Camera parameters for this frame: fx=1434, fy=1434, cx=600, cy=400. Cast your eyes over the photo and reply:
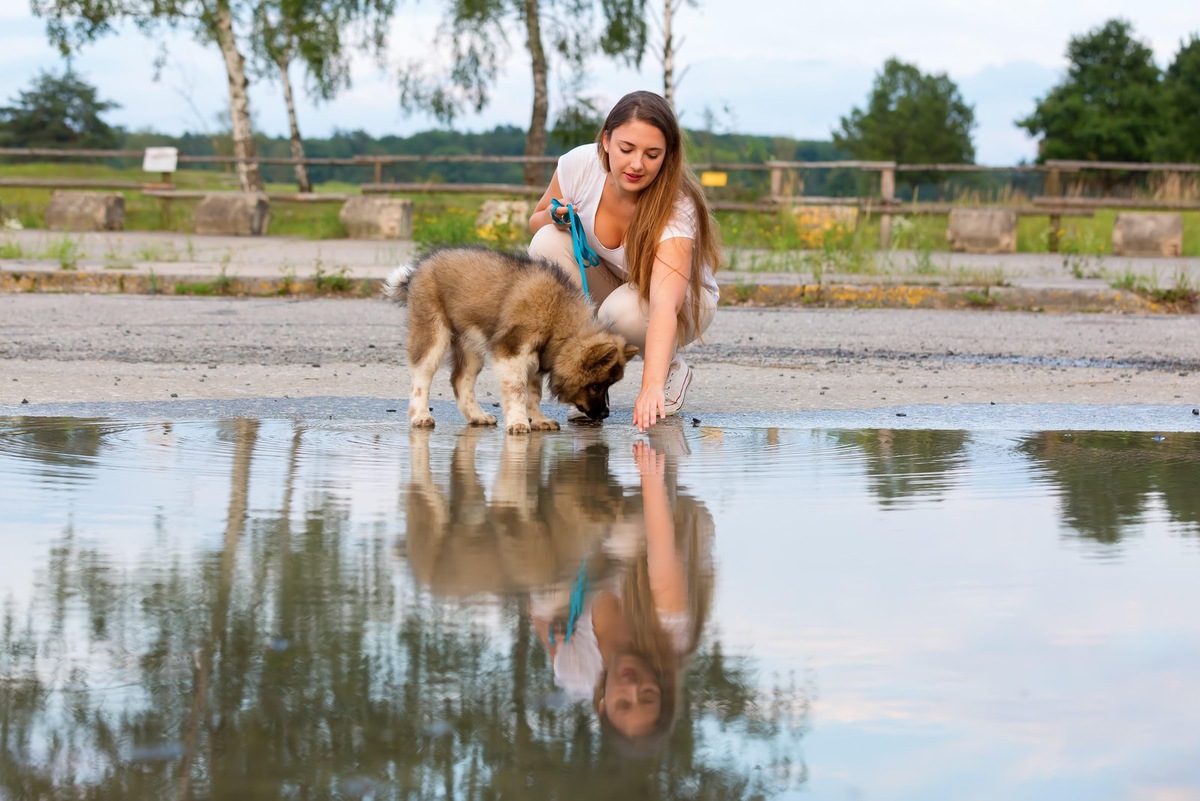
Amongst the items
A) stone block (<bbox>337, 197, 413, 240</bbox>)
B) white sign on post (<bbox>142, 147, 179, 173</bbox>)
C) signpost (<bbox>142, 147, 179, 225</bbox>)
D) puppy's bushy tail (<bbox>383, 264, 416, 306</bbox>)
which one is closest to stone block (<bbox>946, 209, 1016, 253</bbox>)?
stone block (<bbox>337, 197, 413, 240</bbox>)

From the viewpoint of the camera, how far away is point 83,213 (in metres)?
24.0

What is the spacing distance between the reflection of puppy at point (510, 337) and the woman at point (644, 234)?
0.25 meters

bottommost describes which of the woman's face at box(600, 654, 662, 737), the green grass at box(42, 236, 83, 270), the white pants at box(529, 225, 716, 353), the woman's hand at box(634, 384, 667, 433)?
the woman's face at box(600, 654, 662, 737)

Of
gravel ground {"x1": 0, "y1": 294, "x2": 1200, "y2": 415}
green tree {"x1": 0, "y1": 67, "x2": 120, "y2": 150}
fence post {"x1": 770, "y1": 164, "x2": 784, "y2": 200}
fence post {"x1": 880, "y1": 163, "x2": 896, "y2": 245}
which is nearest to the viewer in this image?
gravel ground {"x1": 0, "y1": 294, "x2": 1200, "y2": 415}

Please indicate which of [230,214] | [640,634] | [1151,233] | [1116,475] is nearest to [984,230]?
[1151,233]

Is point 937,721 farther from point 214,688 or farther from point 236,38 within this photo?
point 236,38

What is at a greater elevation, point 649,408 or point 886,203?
point 886,203

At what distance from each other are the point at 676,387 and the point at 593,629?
357 centimetres

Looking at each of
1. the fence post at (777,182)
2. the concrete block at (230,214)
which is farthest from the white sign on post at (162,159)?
the fence post at (777,182)

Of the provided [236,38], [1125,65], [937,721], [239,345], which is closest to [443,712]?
[937,721]

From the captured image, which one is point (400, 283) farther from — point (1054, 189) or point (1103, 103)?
point (1103, 103)

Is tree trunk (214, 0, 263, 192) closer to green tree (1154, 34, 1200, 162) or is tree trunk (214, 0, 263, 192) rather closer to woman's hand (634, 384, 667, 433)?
woman's hand (634, 384, 667, 433)

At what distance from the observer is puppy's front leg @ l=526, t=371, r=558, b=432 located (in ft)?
19.4

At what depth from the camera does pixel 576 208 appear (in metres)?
6.42
